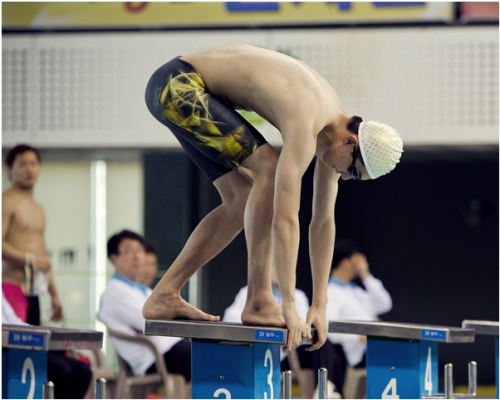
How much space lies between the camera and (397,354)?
372 centimetres

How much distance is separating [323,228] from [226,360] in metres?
0.71

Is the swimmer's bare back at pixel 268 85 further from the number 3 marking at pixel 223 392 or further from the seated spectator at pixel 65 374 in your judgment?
the seated spectator at pixel 65 374

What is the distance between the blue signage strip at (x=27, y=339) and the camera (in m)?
2.83

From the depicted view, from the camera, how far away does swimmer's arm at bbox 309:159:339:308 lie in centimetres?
316

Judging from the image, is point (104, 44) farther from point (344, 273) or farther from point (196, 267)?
point (196, 267)

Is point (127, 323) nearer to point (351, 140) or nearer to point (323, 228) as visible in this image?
point (323, 228)

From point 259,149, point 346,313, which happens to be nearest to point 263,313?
point 259,149

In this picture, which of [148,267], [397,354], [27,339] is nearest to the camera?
[27,339]

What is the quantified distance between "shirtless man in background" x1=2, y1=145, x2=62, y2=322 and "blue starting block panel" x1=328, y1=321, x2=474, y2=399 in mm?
2142

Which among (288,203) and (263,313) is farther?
(263,313)

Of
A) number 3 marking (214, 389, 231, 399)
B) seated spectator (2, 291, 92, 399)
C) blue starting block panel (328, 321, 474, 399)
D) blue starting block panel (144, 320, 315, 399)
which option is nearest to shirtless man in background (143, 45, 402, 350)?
blue starting block panel (144, 320, 315, 399)

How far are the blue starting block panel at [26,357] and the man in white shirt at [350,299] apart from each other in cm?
318

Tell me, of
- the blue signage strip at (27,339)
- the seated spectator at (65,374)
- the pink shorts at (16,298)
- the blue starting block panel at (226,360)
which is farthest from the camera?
the pink shorts at (16,298)

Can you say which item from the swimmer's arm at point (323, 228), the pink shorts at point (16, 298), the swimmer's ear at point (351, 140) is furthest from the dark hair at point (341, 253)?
the swimmer's ear at point (351, 140)
